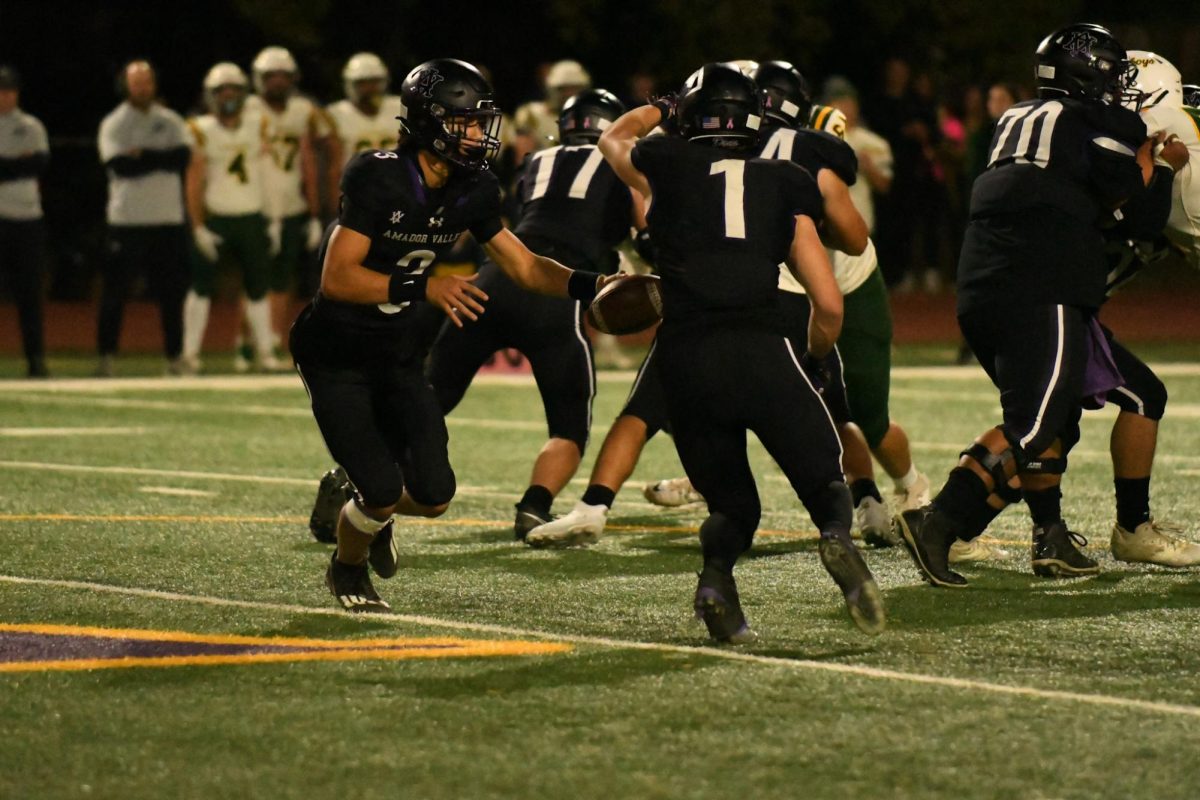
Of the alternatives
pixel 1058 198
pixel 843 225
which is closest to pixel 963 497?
pixel 1058 198

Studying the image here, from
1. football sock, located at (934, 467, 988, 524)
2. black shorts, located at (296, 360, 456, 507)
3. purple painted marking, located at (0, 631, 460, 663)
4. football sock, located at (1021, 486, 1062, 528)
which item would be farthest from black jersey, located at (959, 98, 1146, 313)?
A: purple painted marking, located at (0, 631, 460, 663)

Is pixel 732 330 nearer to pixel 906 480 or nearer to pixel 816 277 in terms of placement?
pixel 816 277

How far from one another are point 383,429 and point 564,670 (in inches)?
56.9

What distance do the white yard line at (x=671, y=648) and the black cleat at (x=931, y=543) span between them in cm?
127

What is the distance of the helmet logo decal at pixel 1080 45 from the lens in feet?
23.0

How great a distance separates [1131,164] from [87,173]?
16826 mm

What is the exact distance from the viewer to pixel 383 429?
678 cm

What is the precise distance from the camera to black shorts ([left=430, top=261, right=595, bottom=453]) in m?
8.47

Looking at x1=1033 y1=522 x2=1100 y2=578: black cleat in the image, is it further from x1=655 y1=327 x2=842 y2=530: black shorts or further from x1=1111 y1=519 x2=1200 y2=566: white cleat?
x1=655 y1=327 x2=842 y2=530: black shorts

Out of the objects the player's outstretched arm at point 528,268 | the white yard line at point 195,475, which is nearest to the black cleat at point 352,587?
the player's outstretched arm at point 528,268

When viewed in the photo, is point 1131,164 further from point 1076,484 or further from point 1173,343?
point 1173,343

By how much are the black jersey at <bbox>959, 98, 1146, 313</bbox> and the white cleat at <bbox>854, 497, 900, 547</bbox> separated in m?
1.28

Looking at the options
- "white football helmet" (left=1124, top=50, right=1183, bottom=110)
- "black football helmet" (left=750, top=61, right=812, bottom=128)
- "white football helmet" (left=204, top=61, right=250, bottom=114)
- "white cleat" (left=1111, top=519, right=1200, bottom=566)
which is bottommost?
"white cleat" (left=1111, top=519, right=1200, bottom=566)

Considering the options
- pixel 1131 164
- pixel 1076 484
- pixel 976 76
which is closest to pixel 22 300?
pixel 1076 484
